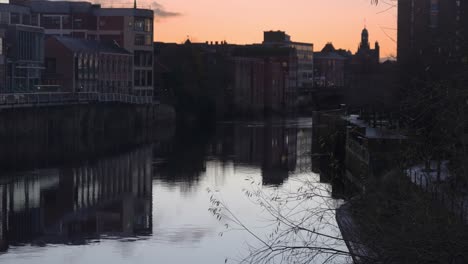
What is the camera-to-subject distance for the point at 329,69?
18412 centimetres

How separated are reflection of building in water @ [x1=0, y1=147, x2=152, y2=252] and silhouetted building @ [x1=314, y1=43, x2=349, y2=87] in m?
132

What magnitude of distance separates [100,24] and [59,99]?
23190 millimetres

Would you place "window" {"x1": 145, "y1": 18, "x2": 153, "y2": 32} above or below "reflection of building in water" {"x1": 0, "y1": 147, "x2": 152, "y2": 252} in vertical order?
above

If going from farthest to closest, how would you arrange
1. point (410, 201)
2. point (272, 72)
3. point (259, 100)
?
point (272, 72)
point (259, 100)
point (410, 201)

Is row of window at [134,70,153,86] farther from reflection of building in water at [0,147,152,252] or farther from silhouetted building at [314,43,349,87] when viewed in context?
silhouetted building at [314,43,349,87]

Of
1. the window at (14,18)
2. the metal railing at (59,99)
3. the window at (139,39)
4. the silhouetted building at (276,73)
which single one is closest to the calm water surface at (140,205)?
the metal railing at (59,99)

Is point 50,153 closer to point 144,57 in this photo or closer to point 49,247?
point 49,247

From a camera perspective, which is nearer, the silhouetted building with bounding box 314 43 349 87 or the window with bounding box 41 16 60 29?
the window with bounding box 41 16 60 29

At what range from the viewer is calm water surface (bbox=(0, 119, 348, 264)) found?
2278 cm

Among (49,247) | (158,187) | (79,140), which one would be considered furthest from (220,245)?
(79,140)

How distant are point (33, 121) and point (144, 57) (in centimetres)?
2776

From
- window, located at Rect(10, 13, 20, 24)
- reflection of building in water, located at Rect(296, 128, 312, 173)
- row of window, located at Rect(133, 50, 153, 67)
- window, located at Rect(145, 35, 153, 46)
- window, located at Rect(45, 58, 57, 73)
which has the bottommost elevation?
reflection of building in water, located at Rect(296, 128, 312, 173)

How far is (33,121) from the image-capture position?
59.9m

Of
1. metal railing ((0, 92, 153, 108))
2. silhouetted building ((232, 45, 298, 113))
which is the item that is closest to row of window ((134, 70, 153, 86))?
metal railing ((0, 92, 153, 108))
